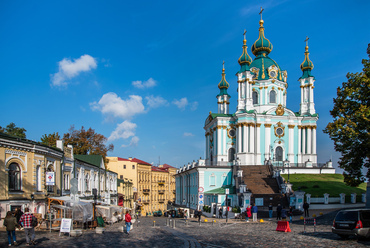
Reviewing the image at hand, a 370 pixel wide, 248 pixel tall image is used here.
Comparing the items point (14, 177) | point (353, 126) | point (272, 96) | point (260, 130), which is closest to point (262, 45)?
point (272, 96)

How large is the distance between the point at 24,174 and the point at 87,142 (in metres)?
31.2

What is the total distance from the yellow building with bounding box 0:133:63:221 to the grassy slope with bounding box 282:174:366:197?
2374 centimetres

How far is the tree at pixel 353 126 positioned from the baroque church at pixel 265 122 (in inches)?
1202

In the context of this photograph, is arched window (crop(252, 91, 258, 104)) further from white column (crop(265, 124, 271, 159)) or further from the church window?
the church window

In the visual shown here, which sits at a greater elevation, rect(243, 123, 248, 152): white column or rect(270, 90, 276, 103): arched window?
rect(270, 90, 276, 103): arched window

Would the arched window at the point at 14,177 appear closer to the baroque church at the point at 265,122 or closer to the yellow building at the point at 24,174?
the yellow building at the point at 24,174

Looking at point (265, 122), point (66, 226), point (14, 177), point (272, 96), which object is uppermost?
point (272, 96)

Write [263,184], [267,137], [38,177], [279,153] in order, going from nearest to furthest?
[38,177] → [263,184] → [267,137] → [279,153]

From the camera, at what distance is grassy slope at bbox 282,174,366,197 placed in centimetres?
3778

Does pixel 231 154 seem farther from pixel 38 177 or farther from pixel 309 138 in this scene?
pixel 38 177

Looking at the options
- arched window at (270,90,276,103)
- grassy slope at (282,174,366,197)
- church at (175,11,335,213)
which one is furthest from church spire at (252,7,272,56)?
grassy slope at (282,174,366,197)

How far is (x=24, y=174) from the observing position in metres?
23.8

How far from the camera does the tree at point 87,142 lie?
53.7m

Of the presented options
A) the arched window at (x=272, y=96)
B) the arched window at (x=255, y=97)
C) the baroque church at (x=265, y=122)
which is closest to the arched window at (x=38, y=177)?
the baroque church at (x=265, y=122)
